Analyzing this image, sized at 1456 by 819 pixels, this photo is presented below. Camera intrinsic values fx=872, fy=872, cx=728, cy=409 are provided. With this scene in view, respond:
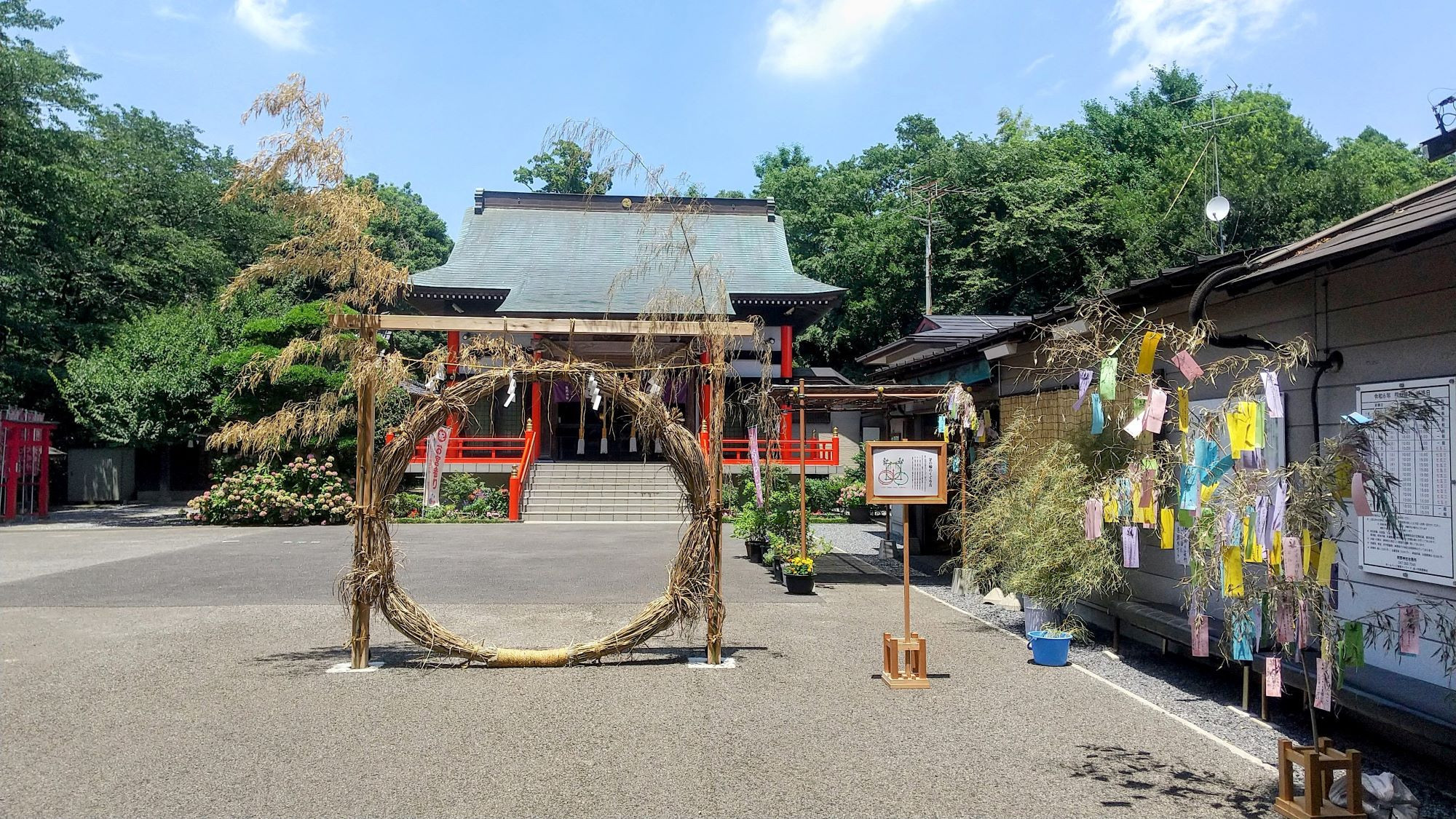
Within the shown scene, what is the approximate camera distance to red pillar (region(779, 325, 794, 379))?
83.6 feet

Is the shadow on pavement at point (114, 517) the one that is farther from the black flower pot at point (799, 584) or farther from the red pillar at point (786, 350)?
the black flower pot at point (799, 584)

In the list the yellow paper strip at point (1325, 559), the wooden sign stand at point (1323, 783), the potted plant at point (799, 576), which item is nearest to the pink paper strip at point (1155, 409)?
the yellow paper strip at point (1325, 559)

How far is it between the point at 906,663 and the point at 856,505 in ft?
50.5

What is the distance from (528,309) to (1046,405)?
1766 cm

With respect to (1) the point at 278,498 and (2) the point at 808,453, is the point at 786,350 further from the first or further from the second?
(1) the point at 278,498

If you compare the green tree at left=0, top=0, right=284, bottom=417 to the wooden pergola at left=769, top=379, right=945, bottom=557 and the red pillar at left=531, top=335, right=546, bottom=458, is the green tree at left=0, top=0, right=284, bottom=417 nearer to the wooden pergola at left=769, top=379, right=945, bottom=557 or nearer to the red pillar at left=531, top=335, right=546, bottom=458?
the red pillar at left=531, top=335, right=546, bottom=458

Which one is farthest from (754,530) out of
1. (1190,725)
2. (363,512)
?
(1190,725)

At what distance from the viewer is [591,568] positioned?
13.1 meters

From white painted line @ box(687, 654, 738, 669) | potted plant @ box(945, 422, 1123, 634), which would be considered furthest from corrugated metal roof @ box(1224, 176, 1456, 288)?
white painted line @ box(687, 654, 738, 669)

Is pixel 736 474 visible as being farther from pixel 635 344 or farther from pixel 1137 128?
pixel 1137 128

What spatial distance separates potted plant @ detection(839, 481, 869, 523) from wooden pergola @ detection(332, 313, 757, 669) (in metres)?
14.7

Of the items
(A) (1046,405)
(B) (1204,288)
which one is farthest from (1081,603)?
(B) (1204,288)

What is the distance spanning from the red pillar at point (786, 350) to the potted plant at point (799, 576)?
47.7ft

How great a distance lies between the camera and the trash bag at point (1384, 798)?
4113mm
